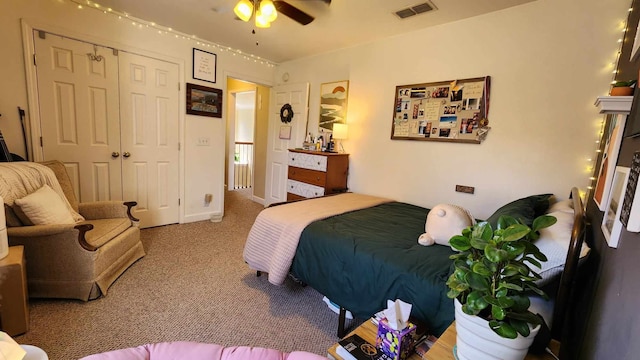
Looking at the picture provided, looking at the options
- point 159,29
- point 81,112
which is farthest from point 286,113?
point 81,112

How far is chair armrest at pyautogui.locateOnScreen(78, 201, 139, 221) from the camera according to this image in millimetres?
2438

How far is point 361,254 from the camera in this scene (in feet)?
5.55

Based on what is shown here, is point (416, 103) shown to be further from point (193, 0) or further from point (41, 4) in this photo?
point (41, 4)

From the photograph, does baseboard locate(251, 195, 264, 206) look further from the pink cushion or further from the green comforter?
the pink cushion

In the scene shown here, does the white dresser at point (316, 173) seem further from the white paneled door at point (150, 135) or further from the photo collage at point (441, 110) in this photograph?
the white paneled door at point (150, 135)

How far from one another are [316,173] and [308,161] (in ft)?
0.69

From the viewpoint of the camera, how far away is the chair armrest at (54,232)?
1.78 m

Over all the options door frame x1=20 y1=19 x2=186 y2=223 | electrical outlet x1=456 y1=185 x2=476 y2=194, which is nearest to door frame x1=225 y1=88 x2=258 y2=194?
door frame x1=20 y1=19 x2=186 y2=223


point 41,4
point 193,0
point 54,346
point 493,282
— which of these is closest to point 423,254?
point 493,282

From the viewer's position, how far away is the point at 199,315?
6.20 ft

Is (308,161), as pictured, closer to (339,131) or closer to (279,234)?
(339,131)

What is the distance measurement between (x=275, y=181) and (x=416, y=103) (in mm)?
2578

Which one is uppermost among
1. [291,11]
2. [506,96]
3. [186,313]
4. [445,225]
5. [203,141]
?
[291,11]

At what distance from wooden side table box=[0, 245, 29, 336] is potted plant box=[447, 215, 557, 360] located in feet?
7.40
